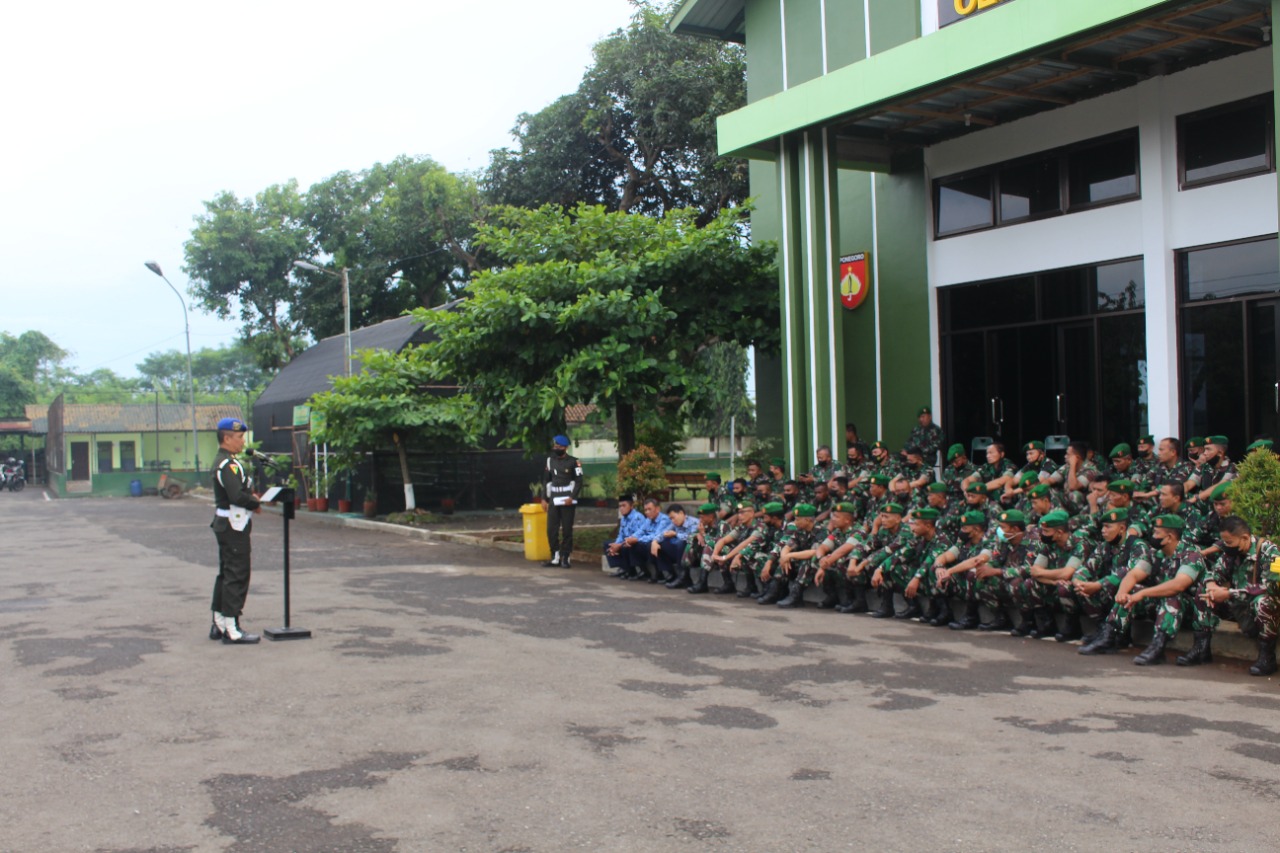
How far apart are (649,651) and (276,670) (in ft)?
9.51

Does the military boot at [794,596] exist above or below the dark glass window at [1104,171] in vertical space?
below

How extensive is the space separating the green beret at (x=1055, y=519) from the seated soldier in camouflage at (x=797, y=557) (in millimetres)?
2707

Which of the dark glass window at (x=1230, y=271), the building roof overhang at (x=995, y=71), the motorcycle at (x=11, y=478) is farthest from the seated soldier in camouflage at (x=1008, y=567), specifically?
the motorcycle at (x=11, y=478)

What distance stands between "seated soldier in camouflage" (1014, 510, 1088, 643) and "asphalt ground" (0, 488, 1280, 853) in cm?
52

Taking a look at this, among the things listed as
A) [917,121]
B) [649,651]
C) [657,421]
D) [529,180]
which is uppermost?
[529,180]

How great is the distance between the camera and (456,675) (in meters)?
8.35

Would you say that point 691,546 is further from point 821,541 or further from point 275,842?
point 275,842

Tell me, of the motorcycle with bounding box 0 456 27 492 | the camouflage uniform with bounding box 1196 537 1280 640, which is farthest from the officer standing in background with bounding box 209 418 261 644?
the motorcycle with bounding box 0 456 27 492

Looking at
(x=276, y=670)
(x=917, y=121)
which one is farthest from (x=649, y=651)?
(x=917, y=121)

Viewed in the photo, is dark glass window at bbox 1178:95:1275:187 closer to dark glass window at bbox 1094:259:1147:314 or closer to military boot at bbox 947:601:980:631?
dark glass window at bbox 1094:259:1147:314

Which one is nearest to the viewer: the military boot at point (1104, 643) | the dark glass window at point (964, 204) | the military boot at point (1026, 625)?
the military boot at point (1104, 643)

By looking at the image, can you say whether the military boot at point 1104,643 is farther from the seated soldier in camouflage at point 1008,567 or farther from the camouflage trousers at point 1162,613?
the seated soldier in camouflage at point 1008,567

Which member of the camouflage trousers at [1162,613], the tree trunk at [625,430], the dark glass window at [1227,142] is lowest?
the camouflage trousers at [1162,613]

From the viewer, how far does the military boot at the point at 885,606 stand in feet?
37.4
